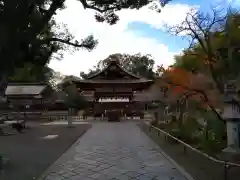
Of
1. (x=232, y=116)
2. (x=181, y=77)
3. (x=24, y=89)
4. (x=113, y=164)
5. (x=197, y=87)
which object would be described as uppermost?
(x=24, y=89)

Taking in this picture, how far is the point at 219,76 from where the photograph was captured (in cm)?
1109

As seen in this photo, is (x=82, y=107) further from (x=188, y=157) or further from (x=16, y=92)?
(x=188, y=157)

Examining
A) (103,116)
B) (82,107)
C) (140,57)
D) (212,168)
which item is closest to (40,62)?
(212,168)

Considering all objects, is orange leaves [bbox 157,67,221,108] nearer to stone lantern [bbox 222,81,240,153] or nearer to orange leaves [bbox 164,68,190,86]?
orange leaves [bbox 164,68,190,86]

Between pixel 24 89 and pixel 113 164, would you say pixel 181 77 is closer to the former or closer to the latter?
pixel 113 164

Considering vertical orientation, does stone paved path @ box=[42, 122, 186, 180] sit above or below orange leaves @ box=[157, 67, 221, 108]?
below

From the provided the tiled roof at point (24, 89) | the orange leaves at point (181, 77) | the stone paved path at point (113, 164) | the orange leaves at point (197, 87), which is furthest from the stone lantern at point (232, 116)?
the tiled roof at point (24, 89)

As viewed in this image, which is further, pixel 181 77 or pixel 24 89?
pixel 24 89

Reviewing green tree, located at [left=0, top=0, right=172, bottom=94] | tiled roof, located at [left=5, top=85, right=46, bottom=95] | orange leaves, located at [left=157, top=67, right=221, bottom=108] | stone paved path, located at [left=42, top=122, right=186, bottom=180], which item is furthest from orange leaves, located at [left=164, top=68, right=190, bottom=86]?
tiled roof, located at [left=5, top=85, right=46, bottom=95]

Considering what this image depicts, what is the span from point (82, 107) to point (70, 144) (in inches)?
1274

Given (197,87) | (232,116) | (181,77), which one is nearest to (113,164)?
(232,116)

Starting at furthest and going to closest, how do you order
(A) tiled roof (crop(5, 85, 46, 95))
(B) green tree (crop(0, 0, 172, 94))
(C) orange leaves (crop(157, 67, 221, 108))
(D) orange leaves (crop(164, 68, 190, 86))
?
(A) tiled roof (crop(5, 85, 46, 95))
(D) orange leaves (crop(164, 68, 190, 86))
(C) orange leaves (crop(157, 67, 221, 108))
(B) green tree (crop(0, 0, 172, 94))

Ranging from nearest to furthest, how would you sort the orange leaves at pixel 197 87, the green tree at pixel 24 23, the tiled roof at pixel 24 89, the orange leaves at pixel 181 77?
the green tree at pixel 24 23
the orange leaves at pixel 197 87
the orange leaves at pixel 181 77
the tiled roof at pixel 24 89

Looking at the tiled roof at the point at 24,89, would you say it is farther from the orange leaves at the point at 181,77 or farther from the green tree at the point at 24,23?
the green tree at the point at 24,23
